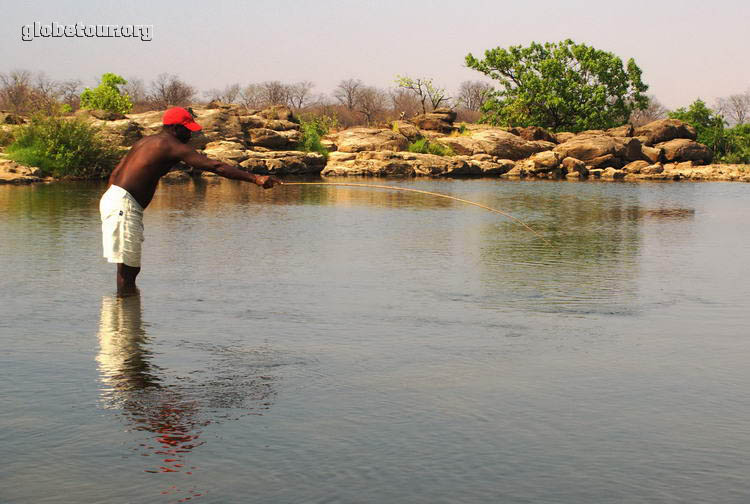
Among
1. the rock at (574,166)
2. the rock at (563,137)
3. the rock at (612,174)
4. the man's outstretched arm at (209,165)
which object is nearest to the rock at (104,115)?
the rock at (574,166)

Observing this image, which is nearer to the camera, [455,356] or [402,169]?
[455,356]

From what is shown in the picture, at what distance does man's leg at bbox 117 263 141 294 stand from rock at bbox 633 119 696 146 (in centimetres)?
5330

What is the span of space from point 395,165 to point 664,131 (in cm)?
2357

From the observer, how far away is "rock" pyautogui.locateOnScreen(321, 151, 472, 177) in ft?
140

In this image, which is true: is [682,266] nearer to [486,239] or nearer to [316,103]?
[486,239]

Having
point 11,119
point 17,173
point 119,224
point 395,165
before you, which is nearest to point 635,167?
point 395,165

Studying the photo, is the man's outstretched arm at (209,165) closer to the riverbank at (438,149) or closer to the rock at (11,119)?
the riverbank at (438,149)

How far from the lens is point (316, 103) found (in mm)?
115688

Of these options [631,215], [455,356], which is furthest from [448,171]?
[455,356]

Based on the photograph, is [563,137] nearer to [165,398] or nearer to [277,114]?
[277,114]

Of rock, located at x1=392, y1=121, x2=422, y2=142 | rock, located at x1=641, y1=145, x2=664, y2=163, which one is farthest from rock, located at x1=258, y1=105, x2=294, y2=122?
rock, located at x1=641, y1=145, x2=664, y2=163

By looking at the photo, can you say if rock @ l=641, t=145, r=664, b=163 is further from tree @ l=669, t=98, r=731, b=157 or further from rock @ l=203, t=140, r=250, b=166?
rock @ l=203, t=140, r=250, b=166

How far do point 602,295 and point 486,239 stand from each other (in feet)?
16.7

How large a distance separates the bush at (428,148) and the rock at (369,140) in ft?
2.10
